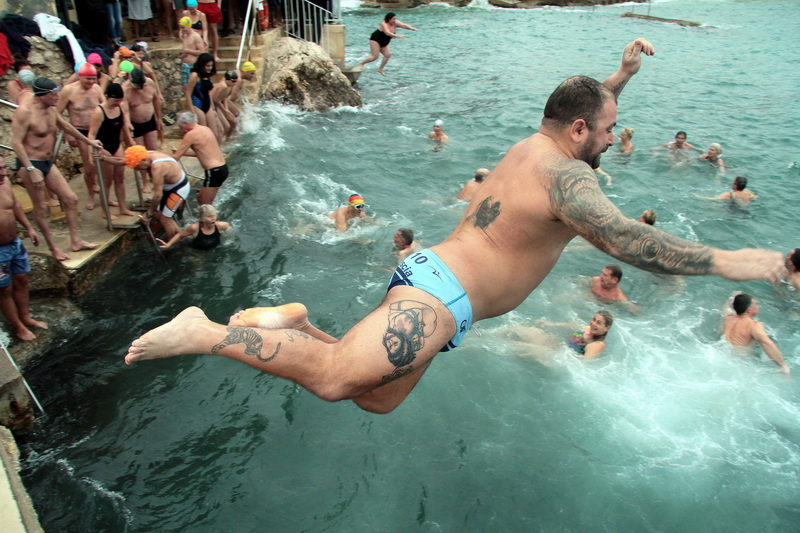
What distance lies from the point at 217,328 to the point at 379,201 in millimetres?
8490

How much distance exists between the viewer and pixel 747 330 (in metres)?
7.38

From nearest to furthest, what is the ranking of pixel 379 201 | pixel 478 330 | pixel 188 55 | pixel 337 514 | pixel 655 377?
pixel 337 514 < pixel 655 377 < pixel 478 330 < pixel 379 201 < pixel 188 55

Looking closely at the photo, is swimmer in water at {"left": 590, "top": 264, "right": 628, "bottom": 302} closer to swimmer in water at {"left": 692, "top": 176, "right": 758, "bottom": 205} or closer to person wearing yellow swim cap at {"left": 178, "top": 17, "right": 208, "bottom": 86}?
swimmer in water at {"left": 692, "top": 176, "right": 758, "bottom": 205}

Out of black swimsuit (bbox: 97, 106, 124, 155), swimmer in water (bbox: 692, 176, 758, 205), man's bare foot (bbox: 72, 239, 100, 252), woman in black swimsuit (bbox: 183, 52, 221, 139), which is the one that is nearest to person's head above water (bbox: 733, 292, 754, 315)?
swimmer in water (bbox: 692, 176, 758, 205)

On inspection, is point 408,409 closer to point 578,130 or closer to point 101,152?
point 578,130

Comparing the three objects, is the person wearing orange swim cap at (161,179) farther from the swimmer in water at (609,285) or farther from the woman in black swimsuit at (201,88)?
the swimmer in water at (609,285)

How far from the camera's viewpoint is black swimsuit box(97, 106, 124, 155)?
25.8 ft

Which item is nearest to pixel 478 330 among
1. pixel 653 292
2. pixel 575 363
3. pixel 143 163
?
pixel 575 363

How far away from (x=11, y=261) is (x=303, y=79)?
1184 centimetres

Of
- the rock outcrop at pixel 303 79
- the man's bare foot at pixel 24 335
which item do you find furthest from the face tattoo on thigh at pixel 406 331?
the rock outcrop at pixel 303 79

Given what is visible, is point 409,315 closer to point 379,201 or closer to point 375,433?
point 375,433

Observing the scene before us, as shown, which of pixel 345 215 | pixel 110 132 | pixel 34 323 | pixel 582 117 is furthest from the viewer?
pixel 345 215

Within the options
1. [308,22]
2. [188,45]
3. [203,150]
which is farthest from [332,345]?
[308,22]

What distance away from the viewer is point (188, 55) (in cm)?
1221
